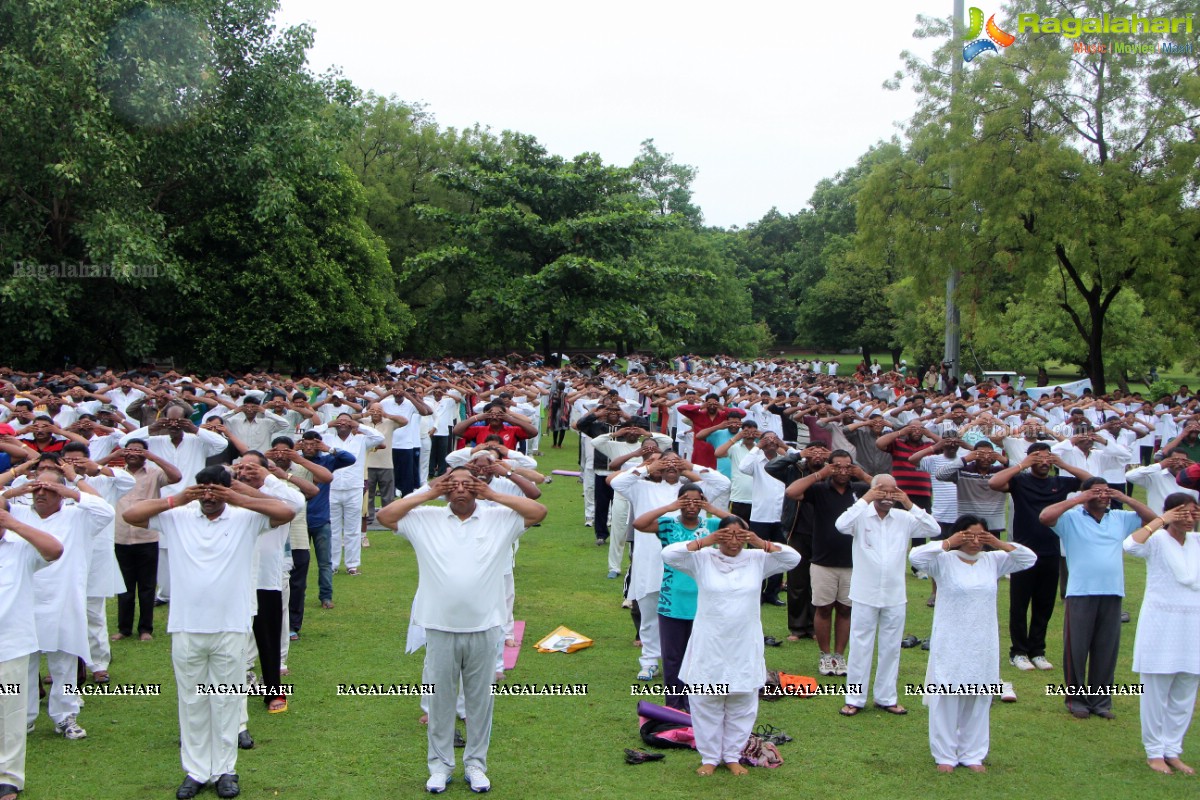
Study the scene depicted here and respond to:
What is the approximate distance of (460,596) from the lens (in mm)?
6086

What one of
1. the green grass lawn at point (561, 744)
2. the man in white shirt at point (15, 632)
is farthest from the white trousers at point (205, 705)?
the man in white shirt at point (15, 632)

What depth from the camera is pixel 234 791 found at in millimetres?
6074

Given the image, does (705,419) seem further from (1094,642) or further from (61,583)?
(61,583)

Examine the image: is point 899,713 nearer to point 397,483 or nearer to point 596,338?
point 397,483

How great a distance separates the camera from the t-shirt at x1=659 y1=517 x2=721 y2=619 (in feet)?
23.5

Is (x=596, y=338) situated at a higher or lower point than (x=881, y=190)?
lower

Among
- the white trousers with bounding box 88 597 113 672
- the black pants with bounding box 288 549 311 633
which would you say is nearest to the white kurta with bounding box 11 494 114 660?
the white trousers with bounding box 88 597 113 672

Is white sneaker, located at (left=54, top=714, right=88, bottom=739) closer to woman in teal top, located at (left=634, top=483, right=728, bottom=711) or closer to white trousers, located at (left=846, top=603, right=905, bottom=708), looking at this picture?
woman in teal top, located at (left=634, top=483, right=728, bottom=711)

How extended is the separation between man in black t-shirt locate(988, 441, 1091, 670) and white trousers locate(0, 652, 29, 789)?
7.04 m

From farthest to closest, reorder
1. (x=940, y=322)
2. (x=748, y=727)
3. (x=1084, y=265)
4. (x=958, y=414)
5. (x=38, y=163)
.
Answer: (x=940, y=322) < (x=1084, y=265) < (x=38, y=163) < (x=958, y=414) < (x=748, y=727)

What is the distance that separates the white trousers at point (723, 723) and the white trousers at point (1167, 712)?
2.54m

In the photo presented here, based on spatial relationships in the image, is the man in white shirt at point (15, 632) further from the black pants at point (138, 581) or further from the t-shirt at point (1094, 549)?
the t-shirt at point (1094, 549)

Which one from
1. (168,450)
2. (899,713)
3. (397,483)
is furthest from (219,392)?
(899,713)

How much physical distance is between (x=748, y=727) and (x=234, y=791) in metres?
3.03
